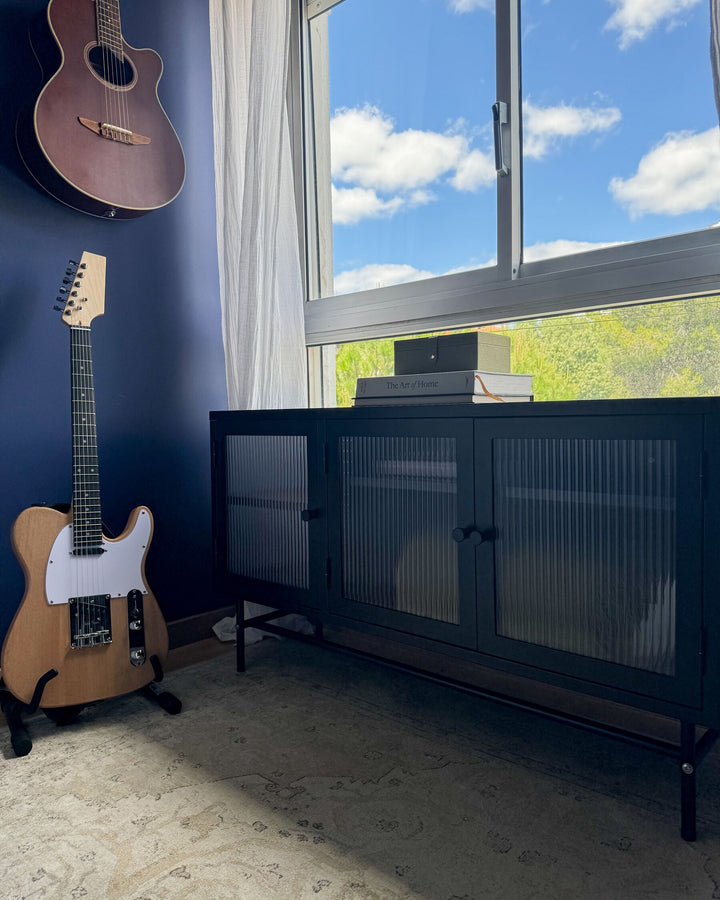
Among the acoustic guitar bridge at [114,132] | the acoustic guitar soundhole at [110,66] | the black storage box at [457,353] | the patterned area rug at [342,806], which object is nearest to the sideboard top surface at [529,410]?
the black storage box at [457,353]

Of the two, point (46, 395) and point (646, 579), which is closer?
point (646, 579)

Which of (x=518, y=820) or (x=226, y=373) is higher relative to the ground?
(x=226, y=373)

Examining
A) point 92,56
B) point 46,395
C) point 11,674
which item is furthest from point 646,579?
point 92,56

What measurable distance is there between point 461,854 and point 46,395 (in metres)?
1.46

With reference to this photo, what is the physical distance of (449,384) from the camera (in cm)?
144

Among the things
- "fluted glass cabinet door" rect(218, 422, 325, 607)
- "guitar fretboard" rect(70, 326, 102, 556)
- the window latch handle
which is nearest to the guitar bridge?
"guitar fretboard" rect(70, 326, 102, 556)

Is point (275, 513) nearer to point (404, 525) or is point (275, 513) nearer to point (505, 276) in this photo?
point (404, 525)

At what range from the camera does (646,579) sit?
1115mm

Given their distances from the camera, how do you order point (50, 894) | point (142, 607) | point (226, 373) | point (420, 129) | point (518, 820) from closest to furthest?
point (50, 894) → point (518, 820) → point (142, 607) → point (420, 129) → point (226, 373)

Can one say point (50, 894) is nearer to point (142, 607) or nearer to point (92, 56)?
point (142, 607)

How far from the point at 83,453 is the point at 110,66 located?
103 centimetres

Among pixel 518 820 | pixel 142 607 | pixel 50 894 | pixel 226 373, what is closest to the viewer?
pixel 50 894

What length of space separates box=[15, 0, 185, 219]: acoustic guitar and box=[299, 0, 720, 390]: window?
592 millimetres

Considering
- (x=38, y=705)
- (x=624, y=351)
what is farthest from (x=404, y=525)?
(x=38, y=705)
